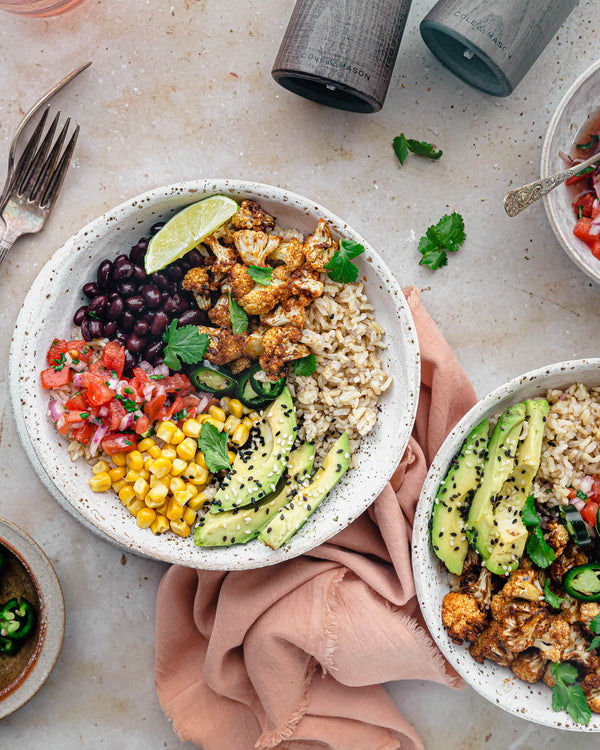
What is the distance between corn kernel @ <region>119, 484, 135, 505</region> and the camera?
222cm

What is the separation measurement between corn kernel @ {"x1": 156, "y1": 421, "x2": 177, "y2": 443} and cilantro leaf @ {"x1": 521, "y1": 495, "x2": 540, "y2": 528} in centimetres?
124

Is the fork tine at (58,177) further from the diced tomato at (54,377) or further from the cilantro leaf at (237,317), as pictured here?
the cilantro leaf at (237,317)

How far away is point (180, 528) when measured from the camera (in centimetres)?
222

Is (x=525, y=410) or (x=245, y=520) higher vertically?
(x=525, y=410)

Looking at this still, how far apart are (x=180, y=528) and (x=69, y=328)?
0.81m

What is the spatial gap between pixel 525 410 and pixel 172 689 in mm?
1804

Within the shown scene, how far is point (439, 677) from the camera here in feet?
7.88

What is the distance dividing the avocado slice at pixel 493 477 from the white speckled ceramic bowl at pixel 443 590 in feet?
0.29

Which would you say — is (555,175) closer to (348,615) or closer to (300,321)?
(300,321)

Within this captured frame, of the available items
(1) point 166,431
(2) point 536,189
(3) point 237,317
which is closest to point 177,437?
(1) point 166,431

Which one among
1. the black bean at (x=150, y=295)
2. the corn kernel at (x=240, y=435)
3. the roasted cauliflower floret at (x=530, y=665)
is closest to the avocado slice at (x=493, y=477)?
the roasted cauliflower floret at (x=530, y=665)

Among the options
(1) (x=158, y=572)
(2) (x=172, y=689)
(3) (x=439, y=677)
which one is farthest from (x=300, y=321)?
(2) (x=172, y=689)

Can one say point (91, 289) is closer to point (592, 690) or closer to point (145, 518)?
point (145, 518)

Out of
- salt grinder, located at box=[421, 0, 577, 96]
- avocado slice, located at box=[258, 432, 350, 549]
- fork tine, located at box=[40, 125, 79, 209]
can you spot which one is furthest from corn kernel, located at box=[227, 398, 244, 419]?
salt grinder, located at box=[421, 0, 577, 96]
